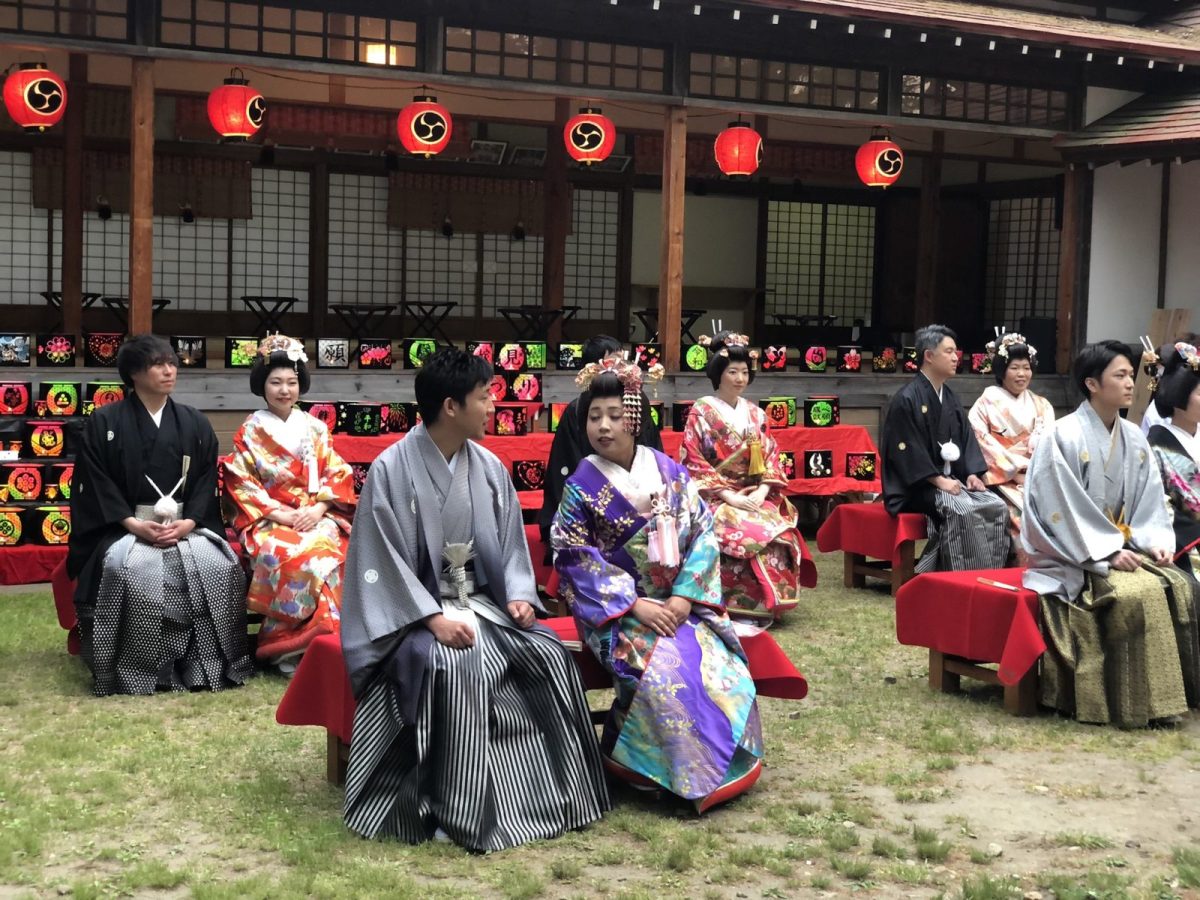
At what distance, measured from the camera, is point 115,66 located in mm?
13461

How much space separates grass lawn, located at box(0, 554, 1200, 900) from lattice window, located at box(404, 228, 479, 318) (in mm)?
9665

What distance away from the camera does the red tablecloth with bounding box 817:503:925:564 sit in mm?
9203

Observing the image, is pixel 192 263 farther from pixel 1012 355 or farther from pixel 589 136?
pixel 1012 355

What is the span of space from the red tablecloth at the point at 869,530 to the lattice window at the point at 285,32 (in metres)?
4.71

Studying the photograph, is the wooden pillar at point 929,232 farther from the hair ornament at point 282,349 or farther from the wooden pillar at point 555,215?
the hair ornament at point 282,349

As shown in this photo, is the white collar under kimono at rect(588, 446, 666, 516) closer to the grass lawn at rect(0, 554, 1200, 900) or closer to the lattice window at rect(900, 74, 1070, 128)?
the grass lawn at rect(0, 554, 1200, 900)

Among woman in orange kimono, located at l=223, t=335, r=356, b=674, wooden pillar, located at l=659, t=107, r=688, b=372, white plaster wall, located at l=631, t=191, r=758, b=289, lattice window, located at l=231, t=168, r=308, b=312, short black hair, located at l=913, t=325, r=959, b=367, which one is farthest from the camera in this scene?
white plaster wall, located at l=631, t=191, r=758, b=289

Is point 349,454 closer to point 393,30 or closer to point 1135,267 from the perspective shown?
point 393,30

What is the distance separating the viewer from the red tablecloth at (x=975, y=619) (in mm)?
6375

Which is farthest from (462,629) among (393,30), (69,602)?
(393,30)

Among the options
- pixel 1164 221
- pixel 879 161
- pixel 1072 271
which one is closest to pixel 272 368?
pixel 879 161

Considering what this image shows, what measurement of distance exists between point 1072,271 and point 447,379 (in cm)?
1032

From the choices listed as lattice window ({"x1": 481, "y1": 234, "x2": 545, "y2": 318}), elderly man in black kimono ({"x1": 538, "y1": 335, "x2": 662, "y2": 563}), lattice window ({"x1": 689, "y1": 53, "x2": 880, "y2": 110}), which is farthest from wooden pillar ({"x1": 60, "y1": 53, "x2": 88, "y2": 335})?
elderly man in black kimono ({"x1": 538, "y1": 335, "x2": 662, "y2": 563})

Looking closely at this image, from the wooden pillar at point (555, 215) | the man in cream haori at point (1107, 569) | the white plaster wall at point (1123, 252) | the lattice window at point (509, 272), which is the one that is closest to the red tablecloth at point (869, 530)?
the man in cream haori at point (1107, 569)
